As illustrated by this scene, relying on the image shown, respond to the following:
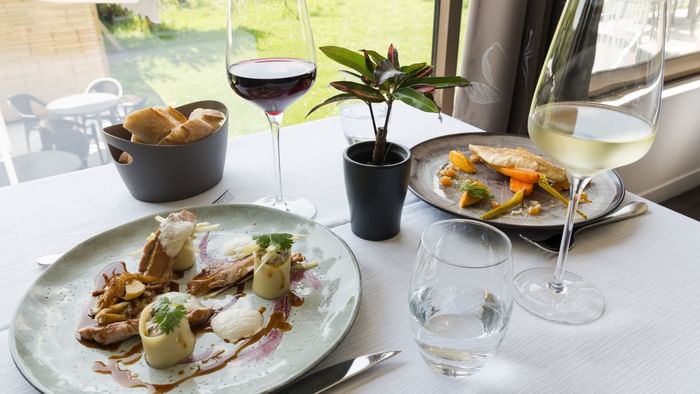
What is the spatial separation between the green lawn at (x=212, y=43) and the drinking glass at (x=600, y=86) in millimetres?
2261

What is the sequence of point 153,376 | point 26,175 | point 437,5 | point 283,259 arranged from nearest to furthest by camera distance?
point 153,376
point 283,259
point 437,5
point 26,175

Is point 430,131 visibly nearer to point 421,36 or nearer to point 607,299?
point 607,299

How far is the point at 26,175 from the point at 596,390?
116 inches

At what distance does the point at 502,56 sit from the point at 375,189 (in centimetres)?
127

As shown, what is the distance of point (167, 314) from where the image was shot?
54cm

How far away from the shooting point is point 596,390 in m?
0.54

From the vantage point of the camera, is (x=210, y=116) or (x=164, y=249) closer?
(x=164, y=249)

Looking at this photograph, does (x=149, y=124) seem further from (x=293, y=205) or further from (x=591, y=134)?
(x=591, y=134)

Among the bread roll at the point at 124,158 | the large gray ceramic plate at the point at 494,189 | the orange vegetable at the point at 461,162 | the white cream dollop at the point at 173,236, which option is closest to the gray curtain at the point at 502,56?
the large gray ceramic plate at the point at 494,189

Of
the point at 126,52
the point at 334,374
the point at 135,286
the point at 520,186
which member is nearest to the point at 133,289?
the point at 135,286

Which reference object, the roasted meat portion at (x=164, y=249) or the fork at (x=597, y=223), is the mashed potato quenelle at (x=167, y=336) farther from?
the fork at (x=597, y=223)

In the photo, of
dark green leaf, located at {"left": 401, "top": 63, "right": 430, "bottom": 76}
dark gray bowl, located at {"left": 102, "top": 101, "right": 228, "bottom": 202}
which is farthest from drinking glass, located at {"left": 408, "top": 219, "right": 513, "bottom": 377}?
dark gray bowl, located at {"left": 102, "top": 101, "right": 228, "bottom": 202}

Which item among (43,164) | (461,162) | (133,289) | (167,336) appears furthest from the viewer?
(43,164)

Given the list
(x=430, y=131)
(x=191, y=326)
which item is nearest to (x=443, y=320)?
(x=191, y=326)
